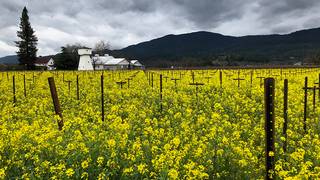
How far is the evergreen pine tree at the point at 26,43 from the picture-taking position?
76000 mm

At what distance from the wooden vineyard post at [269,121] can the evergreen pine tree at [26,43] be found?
7504 centimetres

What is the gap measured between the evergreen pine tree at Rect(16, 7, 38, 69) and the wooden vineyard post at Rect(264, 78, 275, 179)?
75043 mm

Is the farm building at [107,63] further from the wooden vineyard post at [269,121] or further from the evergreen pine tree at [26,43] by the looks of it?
the wooden vineyard post at [269,121]

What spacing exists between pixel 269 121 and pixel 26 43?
78593 mm

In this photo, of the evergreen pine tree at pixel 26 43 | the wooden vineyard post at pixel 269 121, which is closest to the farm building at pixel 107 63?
the evergreen pine tree at pixel 26 43

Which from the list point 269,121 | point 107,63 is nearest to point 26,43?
point 107,63

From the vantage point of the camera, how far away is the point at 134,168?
18.0ft

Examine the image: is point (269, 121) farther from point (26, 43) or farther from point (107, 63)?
point (107, 63)

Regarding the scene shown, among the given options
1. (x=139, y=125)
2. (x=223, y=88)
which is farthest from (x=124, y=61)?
(x=139, y=125)

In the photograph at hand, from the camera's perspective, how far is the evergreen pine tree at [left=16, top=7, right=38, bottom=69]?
76.0 metres

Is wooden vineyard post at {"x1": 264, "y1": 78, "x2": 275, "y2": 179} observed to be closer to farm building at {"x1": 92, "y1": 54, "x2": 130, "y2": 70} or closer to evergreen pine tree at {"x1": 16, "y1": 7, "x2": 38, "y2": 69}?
evergreen pine tree at {"x1": 16, "y1": 7, "x2": 38, "y2": 69}

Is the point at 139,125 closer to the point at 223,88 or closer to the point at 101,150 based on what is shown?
the point at 101,150

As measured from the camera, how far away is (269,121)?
19.1 feet

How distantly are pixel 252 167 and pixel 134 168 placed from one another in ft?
6.51
